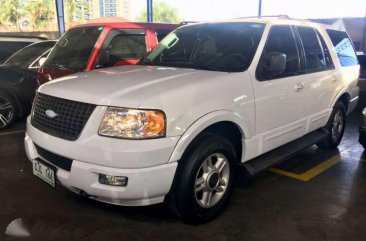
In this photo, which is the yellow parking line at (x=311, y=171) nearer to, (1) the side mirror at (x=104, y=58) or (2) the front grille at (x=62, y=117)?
(2) the front grille at (x=62, y=117)

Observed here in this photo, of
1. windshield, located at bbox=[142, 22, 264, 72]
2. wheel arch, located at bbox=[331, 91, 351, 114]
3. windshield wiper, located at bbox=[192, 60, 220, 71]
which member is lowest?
wheel arch, located at bbox=[331, 91, 351, 114]

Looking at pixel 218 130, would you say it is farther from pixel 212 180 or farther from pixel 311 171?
pixel 311 171

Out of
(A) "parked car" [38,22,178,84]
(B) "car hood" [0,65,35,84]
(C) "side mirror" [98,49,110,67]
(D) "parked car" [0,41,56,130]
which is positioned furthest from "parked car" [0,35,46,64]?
(C) "side mirror" [98,49,110,67]

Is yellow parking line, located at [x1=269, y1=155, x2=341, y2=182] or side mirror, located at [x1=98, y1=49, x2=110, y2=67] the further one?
side mirror, located at [x1=98, y1=49, x2=110, y2=67]

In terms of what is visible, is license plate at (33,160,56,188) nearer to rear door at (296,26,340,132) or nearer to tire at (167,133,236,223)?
tire at (167,133,236,223)

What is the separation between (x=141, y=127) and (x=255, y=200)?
5.28 ft

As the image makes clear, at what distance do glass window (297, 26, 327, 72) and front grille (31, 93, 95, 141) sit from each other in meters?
2.63

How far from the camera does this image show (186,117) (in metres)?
2.83

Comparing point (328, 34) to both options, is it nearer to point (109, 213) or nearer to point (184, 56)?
point (184, 56)

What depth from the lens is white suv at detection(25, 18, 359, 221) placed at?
270 cm

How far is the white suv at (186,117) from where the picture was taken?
270cm

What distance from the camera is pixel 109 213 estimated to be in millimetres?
3383

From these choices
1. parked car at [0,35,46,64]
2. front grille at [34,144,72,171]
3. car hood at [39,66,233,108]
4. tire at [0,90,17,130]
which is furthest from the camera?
parked car at [0,35,46,64]

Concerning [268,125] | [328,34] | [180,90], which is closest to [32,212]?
[180,90]
